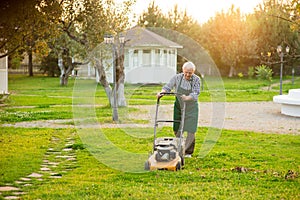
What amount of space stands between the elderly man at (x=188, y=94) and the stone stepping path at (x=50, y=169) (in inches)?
76.2

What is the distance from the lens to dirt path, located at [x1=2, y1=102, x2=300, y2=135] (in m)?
14.0

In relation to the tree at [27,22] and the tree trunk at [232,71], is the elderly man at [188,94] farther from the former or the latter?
the tree trunk at [232,71]

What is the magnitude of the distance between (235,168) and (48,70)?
42616 mm

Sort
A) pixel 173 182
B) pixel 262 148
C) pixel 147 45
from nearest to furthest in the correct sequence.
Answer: pixel 173 182 → pixel 262 148 → pixel 147 45

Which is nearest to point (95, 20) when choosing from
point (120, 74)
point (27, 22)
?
point (120, 74)

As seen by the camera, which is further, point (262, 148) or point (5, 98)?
point (5, 98)

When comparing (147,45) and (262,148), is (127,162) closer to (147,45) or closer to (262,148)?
(262,148)

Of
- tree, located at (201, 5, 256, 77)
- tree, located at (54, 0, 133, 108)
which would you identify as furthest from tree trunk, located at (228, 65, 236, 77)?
tree, located at (54, 0, 133, 108)

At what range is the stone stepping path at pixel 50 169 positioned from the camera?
655cm

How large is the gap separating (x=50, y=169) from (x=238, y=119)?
9351 mm

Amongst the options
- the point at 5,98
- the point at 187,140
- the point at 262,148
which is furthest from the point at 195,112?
the point at 5,98

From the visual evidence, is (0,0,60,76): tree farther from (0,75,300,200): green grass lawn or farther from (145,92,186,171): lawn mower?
(145,92,186,171): lawn mower

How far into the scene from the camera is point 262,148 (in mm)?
10289

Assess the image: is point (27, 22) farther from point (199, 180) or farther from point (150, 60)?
point (150, 60)
